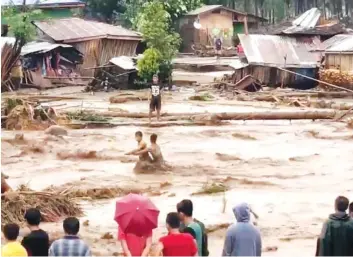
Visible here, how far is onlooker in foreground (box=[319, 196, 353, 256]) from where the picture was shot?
24.6 ft

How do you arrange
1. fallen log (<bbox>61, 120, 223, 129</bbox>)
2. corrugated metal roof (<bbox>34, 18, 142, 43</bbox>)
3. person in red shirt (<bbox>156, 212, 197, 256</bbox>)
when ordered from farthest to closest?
corrugated metal roof (<bbox>34, 18, 142, 43</bbox>)
fallen log (<bbox>61, 120, 223, 129</bbox>)
person in red shirt (<bbox>156, 212, 197, 256</bbox>)

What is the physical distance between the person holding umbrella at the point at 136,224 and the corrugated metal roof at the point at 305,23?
35875 mm

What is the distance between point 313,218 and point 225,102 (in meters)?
21.1

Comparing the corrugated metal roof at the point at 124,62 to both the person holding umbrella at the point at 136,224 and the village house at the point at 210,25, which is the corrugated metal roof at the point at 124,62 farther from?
the person holding umbrella at the point at 136,224

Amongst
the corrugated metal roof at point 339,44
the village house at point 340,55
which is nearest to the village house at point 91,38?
the corrugated metal roof at point 339,44

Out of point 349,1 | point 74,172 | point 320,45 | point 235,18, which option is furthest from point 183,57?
point 74,172

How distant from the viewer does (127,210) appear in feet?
24.1

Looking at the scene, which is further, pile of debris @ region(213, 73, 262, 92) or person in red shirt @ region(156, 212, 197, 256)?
pile of debris @ region(213, 73, 262, 92)

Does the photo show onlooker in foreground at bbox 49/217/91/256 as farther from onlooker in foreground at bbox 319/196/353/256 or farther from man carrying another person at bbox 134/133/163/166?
man carrying another person at bbox 134/133/163/166

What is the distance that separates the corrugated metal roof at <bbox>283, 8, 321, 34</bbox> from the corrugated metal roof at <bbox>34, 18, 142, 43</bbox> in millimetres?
7897

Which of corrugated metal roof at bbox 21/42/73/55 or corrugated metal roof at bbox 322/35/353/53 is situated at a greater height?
corrugated metal roof at bbox 322/35/353/53

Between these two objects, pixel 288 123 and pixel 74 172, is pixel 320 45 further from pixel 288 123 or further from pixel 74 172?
pixel 74 172

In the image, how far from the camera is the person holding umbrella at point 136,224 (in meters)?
7.26

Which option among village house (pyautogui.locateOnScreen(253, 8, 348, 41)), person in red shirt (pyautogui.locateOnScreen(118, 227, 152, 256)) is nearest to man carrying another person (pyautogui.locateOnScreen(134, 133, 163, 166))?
person in red shirt (pyautogui.locateOnScreen(118, 227, 152, 256))
